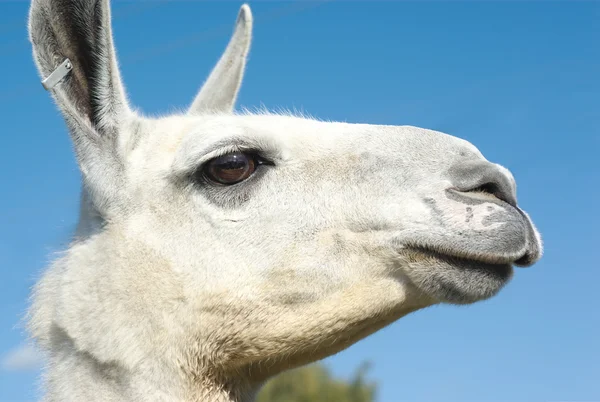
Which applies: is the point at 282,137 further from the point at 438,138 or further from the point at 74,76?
the point at 74,76

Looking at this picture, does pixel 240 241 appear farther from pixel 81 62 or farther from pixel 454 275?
pixel 81 62

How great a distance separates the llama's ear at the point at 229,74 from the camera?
637 cm

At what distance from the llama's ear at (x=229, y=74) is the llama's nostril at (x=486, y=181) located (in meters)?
2.57

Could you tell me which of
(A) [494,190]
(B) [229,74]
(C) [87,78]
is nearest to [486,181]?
(A) [494,190]

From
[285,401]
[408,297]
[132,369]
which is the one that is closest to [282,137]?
[408,297]

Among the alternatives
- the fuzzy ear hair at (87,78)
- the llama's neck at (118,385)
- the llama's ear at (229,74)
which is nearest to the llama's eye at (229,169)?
the fuzzy ear hair at (87,78)

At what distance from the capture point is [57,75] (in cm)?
470

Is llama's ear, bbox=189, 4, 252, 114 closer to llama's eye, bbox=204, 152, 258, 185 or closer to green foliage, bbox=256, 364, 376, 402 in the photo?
llama's eye, bbox=204, 152, 258, 185

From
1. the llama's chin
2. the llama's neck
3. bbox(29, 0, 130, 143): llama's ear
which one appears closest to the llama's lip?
the llama's chin

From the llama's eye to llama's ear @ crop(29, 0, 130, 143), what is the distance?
0.70 m

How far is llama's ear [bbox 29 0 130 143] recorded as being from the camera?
185 inches

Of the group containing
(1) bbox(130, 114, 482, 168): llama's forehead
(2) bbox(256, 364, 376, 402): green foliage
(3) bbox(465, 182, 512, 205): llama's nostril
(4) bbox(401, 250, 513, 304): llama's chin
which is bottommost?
(4) bbox(401, 250, 513, 304): llama's chin

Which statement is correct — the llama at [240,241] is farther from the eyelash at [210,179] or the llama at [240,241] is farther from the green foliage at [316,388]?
the green foliage at [316,388]

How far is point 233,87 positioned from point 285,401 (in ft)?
79.3
